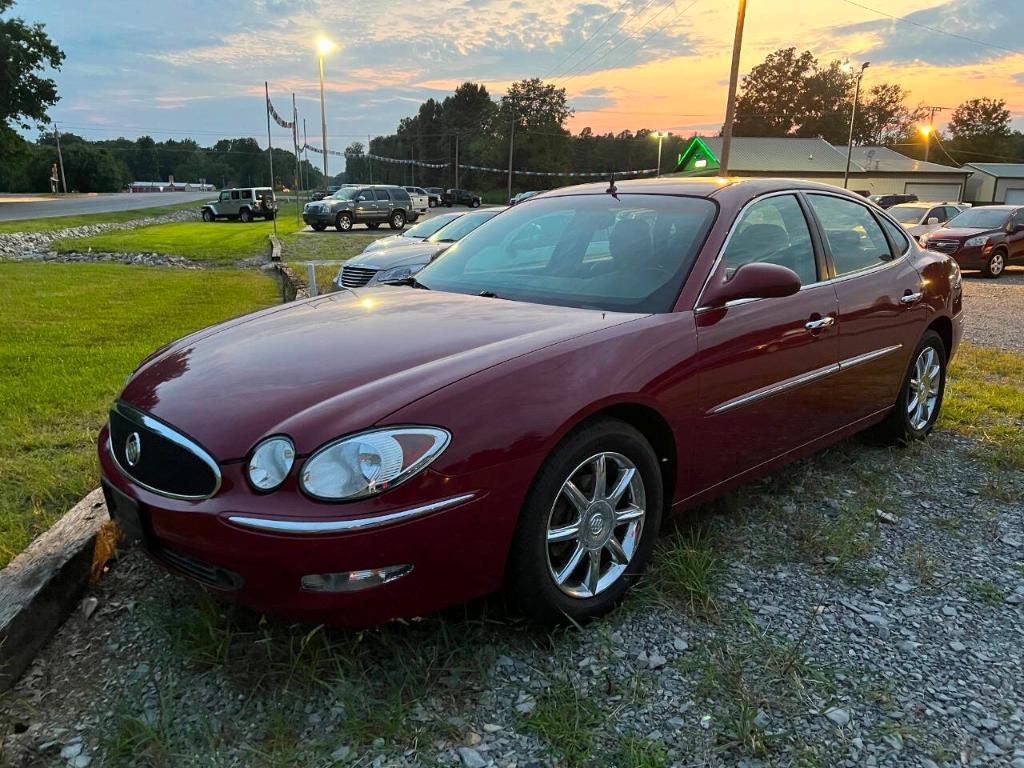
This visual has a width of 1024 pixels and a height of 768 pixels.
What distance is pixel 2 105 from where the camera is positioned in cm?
4619

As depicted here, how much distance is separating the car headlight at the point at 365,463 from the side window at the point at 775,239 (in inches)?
67.9

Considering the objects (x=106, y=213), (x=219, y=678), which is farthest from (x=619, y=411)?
(x=106, y=213)

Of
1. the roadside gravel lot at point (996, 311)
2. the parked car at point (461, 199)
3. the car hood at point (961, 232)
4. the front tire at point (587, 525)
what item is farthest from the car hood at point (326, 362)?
the parked car at point (461, 199)

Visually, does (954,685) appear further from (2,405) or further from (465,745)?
(2,405)

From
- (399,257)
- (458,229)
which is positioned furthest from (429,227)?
(399,257)

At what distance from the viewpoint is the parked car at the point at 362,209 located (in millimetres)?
29969

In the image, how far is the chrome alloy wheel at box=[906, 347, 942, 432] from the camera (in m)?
4.50

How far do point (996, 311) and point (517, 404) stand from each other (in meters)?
11.1

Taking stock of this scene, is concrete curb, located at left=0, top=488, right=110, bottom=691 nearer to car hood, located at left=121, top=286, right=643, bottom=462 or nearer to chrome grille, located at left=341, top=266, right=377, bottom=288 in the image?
car hood, located at left=121, top=286, right=643, bottom=462

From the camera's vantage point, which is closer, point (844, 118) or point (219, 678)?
point (219, 678)

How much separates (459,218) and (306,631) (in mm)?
9485

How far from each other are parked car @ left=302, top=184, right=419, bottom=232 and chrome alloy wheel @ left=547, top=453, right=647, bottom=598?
28946 millimetres

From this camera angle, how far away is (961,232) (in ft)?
53.0

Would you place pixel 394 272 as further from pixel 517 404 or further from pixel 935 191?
pixel 935 191
